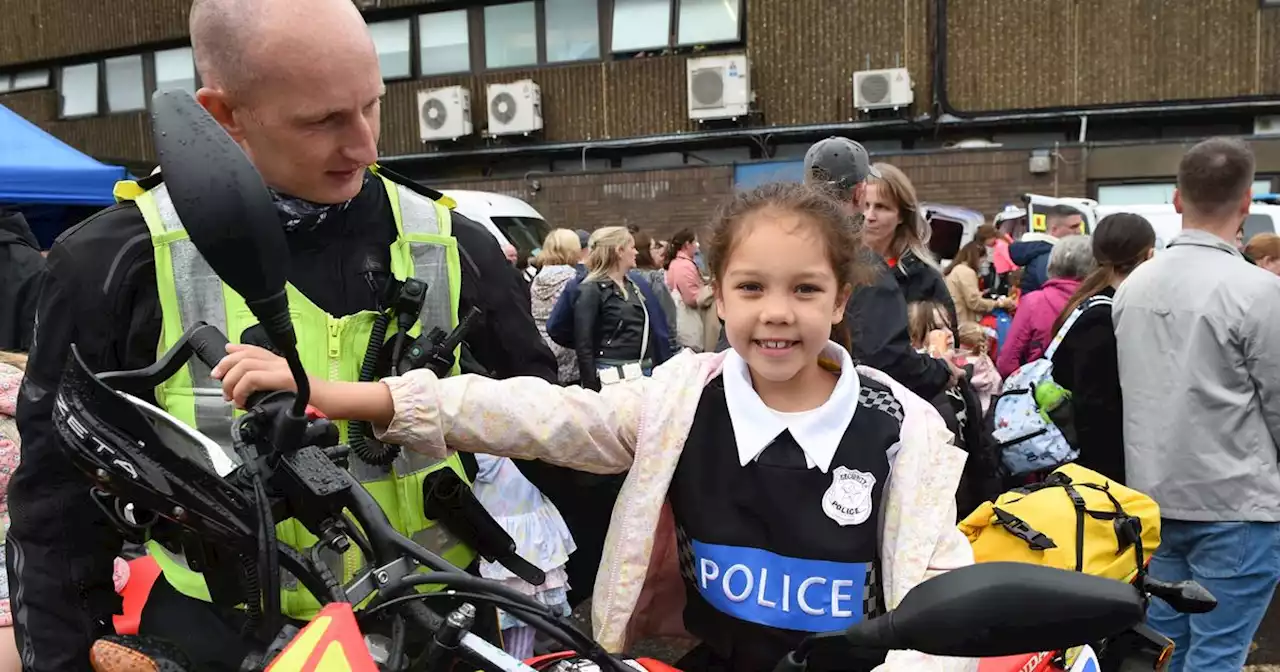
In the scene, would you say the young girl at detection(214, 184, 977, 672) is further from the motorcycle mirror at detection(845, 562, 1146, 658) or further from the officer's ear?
the motorcycle mirror at detection(845, 562, 1146, 658)

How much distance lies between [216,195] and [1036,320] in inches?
196

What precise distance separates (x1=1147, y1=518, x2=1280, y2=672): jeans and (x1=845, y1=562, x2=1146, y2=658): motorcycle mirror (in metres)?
2.77

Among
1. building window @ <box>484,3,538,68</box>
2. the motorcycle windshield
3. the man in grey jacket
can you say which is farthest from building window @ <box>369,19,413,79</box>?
the motorcycle windshield

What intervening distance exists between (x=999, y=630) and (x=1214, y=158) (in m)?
3.03

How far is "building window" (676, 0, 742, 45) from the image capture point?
49.2 feet

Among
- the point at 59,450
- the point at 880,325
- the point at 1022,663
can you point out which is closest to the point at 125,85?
the point at 880,325

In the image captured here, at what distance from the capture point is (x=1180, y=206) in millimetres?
3430

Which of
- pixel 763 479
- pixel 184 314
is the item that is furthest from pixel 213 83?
pixel 763 479

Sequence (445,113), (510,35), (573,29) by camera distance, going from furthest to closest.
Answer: (510,35)
(573,29)
(445,113)

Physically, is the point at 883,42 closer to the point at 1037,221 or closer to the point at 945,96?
the point at 945,96

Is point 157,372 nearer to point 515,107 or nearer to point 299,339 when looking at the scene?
point 299,339

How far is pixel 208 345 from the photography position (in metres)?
1.15

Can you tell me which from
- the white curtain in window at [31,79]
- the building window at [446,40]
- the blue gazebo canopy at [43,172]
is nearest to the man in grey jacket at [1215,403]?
the blue gazebo canopy at [43,172]

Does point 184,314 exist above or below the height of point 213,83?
below
